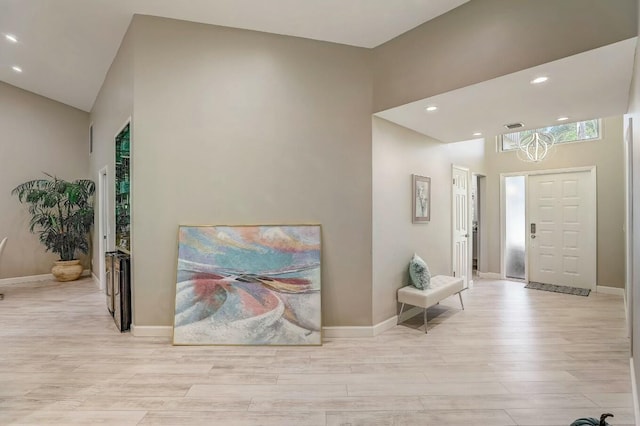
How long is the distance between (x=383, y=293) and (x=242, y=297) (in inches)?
64.0

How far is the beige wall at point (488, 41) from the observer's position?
2.16 m

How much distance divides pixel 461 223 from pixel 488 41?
3442 mm

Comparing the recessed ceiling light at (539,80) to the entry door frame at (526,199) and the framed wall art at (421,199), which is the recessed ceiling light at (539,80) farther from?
the entry door frame at (526,199)

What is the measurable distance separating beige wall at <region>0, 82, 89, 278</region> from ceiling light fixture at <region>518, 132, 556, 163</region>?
9221 mm

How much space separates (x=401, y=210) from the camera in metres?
3.97

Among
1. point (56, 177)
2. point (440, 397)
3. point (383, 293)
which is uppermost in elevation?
point (56, 177)

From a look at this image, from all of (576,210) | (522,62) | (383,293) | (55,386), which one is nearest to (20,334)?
(55,386)

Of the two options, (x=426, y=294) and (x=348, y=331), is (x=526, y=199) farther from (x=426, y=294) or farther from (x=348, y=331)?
(x=348, y=331)

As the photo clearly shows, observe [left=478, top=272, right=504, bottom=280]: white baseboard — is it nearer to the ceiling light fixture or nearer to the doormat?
the doormat

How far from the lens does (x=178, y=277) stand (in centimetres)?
327

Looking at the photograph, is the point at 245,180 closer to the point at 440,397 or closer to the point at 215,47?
the point at 215,47

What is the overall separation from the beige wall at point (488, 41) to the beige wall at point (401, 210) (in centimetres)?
61

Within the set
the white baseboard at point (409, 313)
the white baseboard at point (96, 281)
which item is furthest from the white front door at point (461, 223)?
the white baseboard at point (96, 281)

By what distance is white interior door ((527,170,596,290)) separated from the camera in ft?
17.7
